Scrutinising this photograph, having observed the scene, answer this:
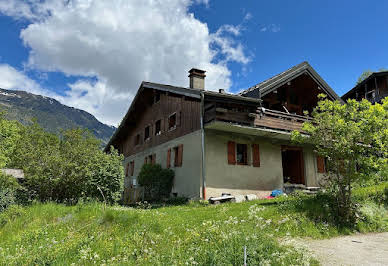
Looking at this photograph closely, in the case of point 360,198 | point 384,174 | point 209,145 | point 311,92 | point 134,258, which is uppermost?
point 311,92

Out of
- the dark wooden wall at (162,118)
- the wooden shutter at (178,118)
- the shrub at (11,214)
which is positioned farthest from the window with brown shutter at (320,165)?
the shrub at (11,214)

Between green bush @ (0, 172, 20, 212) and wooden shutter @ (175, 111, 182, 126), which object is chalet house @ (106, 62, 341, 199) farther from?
green bush @ (0, 172, 20, 212)

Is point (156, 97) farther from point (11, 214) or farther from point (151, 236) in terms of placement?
point (151, 236)

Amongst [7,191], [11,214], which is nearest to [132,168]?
[7,191]

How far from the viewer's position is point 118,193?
35.4 ft

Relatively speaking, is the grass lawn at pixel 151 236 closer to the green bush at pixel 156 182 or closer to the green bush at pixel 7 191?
the green bush at pixel 7 191

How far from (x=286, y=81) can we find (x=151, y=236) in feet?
42.4

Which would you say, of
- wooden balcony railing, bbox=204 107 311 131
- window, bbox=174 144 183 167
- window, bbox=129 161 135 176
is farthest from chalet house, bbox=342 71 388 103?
window, bbox=129 161 135 176

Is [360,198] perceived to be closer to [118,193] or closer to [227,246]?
[227,246]

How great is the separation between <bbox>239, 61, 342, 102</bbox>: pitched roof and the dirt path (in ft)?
27.9

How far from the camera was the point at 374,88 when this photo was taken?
2800 cm

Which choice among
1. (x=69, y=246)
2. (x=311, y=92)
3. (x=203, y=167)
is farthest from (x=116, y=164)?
(x=311, y=92)

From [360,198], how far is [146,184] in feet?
34.7

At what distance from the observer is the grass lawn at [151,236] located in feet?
12.6
